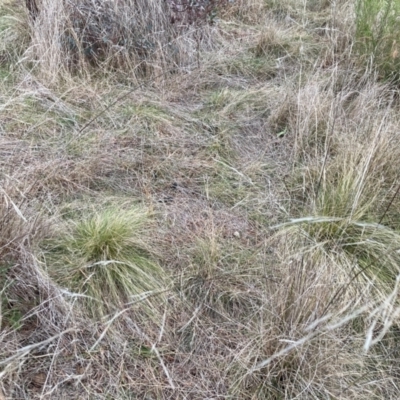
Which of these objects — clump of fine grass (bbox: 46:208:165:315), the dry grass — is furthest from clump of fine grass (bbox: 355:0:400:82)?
clump of fine grass (bbox: 46:208:165:315)

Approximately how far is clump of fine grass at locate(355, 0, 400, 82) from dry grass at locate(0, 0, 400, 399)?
8 centimetres

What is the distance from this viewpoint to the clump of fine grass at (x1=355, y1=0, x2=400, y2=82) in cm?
296

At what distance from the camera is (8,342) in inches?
56.1

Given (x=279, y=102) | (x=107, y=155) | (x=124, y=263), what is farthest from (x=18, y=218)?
(x=279, y=102)

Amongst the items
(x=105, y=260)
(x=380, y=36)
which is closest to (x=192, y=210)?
(x=105, y=260)

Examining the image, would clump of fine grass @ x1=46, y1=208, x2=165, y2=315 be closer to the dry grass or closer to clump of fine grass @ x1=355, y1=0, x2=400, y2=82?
the dry grass

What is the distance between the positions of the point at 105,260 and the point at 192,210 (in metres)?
0.55

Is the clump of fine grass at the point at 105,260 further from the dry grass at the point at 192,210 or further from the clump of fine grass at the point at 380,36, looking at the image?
the clump of fine grass at the point at 380,36

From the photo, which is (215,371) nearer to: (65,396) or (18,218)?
(65,396)

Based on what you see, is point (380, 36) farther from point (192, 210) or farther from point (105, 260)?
point (105, 260)

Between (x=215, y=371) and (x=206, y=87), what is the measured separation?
6.82 ft

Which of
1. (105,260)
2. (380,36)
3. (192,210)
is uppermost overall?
(380,36)

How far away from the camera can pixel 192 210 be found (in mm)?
2145

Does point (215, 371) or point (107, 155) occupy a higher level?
point (107, 155)
